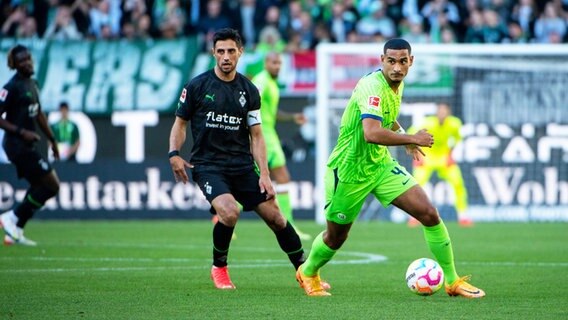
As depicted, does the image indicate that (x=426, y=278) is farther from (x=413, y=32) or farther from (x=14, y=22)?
(x=14, y=22)

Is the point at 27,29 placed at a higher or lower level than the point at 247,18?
lower

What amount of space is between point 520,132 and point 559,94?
3.43ft

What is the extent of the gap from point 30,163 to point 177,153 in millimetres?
6007

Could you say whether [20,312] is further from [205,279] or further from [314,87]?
[314,87]

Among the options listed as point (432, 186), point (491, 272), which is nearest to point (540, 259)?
point (491, 272)

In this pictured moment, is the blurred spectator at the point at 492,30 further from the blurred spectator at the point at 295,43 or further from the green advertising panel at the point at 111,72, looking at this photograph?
the green advertising panel at the point at 111,72

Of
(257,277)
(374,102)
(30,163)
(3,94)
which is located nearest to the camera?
(374,102)

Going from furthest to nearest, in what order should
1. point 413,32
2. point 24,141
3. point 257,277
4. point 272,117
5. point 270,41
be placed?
point 413,32 < point 270,41 < point 272,117 < point 24,141 < point 257,277

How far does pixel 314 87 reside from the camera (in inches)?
868

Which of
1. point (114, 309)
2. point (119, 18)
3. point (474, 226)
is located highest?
point (119, 18)

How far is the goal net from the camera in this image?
21844mm

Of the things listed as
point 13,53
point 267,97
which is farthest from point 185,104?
point 267,97

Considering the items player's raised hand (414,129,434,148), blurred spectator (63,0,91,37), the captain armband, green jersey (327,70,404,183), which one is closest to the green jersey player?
green jersey (327,70,404,183)

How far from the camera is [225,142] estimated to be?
417 inches
